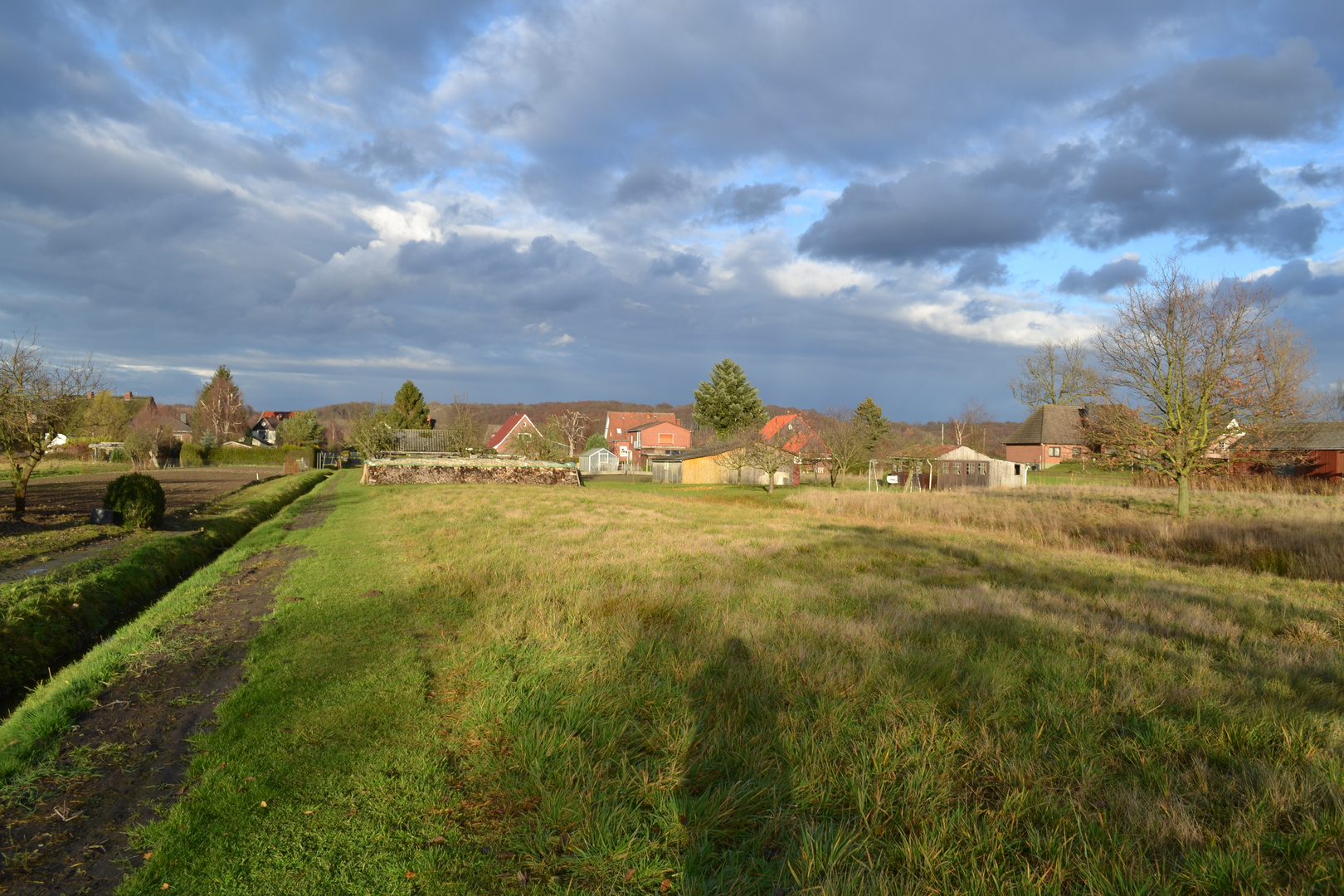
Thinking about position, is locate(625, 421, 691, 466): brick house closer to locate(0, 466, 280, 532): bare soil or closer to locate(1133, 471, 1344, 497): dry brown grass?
locate(0, 466, 280, 532): bare soil

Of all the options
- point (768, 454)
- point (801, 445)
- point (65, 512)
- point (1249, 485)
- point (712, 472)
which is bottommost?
point (65, 512)

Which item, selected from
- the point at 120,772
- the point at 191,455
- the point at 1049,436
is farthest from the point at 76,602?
the point at 1049,436

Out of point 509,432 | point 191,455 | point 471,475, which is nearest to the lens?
point 471,475

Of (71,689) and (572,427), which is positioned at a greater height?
(572,427)

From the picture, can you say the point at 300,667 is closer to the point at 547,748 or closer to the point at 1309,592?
the point at 547,748

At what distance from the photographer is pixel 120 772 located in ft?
14.1

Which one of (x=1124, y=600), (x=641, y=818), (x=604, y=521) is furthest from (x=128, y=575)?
(x=1124, y=600)

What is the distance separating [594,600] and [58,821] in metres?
4.76

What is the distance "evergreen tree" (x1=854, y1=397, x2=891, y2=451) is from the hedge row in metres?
46.2

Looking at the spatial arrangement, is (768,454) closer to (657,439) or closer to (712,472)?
(712,472)

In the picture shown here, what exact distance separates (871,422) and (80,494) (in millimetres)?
52726

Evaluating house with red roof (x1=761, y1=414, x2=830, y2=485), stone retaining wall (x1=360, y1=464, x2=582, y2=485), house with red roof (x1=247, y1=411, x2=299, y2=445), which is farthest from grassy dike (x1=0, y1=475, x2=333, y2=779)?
house with red roof (x1=247, y1=411, x2=299, y2=445)

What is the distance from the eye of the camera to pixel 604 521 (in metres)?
18.2

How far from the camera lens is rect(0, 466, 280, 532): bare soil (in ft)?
56.9
